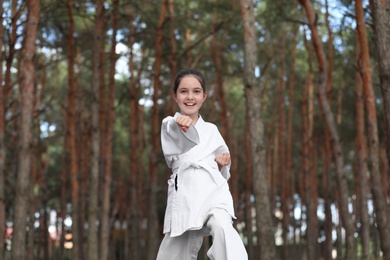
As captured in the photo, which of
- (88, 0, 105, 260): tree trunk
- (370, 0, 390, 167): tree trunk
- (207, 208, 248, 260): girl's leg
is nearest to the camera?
(207, 208, 248, 260): girl's leg

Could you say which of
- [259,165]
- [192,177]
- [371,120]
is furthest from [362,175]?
[192,177]

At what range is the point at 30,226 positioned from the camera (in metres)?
13.2

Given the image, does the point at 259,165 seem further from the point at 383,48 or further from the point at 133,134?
the point at 133,134

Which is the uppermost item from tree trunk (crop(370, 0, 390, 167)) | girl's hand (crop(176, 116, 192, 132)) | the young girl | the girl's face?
tree trunk (crop(370, 0, 390, 167))

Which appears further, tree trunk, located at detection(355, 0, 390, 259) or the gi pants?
tree trunk, located at detection(355, 0, 390, 259)

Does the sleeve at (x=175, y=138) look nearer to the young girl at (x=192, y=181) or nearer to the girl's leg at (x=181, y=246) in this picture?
the young girl at (x=192, y=181)

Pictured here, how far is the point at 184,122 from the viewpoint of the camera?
3082 mm

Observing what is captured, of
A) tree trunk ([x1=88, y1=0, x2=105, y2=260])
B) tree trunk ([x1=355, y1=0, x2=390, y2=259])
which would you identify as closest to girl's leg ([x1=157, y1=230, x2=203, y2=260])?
tree trunk ([x1=355, y1=0, x2=390, y2=259])

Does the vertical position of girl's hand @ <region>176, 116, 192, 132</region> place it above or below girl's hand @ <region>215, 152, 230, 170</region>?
Answer: above

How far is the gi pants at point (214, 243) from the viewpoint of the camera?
3035mm

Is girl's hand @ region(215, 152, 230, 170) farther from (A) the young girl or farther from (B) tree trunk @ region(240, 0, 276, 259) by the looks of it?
(B) tree trunk @ region(240, 0, 276, 259)

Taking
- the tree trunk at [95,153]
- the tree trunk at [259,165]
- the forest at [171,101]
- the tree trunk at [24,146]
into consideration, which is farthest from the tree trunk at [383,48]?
the tree trunk at [95,153]

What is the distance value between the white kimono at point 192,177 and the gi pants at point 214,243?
0.19ft

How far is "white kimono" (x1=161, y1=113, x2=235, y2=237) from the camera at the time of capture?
3.16 m
